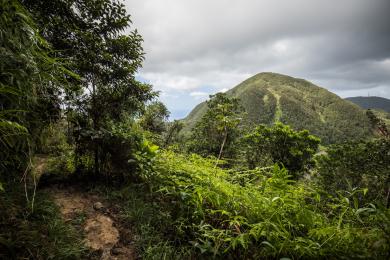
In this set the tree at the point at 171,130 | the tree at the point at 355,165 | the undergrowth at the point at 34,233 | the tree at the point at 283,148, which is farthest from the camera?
the tree at the point at 283,148

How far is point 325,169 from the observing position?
2444 centimetres

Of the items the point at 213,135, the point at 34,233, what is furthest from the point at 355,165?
the point at 34,233

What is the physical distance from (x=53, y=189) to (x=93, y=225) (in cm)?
170

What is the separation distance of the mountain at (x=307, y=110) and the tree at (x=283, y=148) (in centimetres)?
8500

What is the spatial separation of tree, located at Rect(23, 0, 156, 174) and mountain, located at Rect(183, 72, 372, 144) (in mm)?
102464

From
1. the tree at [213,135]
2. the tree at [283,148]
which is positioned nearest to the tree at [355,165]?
the tree at [283,148]

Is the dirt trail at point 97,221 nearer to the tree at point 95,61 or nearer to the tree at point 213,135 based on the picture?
the tree at point 95,61

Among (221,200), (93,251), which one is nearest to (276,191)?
(221,200)

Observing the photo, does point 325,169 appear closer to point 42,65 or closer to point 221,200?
point 221,200

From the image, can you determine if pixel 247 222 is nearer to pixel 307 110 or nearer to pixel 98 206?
pixel 98 206

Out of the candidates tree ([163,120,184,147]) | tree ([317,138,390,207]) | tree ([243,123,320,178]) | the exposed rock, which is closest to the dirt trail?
the exposed rock

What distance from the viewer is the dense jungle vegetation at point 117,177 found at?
193 cm

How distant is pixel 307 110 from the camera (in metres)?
149

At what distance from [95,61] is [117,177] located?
2.41 m
